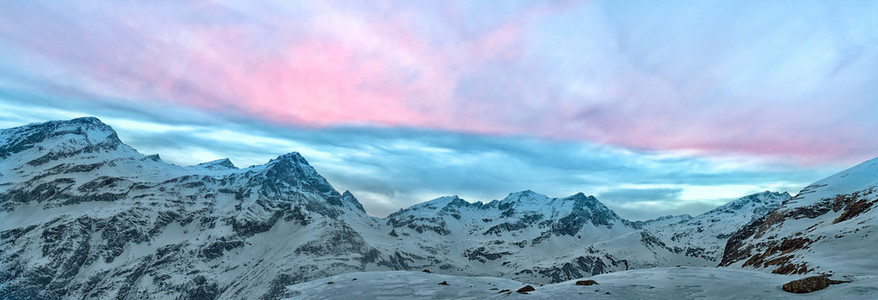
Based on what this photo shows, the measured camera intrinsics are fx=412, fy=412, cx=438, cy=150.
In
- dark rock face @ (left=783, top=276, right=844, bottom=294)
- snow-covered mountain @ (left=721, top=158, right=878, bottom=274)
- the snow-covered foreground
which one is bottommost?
the snow-covered foreground

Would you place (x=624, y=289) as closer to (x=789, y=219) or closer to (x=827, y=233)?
(x=827, y=233)

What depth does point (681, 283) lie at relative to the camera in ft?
87.9

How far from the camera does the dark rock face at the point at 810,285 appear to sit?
21391 millimetres

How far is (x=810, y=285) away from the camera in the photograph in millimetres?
21547

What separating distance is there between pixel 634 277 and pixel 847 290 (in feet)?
40.5

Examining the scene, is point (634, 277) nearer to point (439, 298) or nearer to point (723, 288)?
point (723, 288)

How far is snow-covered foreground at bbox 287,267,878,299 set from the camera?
71.6 feet

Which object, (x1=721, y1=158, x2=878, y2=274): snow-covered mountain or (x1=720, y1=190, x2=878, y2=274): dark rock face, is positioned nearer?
(x1=721, y1=158, x2=878, y2=274): snow-covered mountain

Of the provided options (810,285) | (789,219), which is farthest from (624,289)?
(789,219)

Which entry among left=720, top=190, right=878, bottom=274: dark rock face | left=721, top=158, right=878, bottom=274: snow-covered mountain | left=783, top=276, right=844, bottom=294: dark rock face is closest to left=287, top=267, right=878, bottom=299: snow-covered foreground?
left=783, top=276, right=844, bottom=294: dark rock face

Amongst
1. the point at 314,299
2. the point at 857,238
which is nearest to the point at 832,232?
the point at 857,238

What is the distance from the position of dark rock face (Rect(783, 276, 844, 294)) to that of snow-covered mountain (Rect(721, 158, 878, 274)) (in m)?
18.1

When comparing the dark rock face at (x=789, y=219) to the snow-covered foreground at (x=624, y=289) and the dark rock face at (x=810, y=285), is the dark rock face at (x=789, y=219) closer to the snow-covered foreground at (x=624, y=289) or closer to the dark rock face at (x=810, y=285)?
the snow-covered foreground at (x=624, y=289)

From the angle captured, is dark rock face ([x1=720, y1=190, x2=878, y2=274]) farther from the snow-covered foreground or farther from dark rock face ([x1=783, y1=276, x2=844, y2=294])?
dark rock face ([x1=783, y1=276, x2=844, y2=294])
